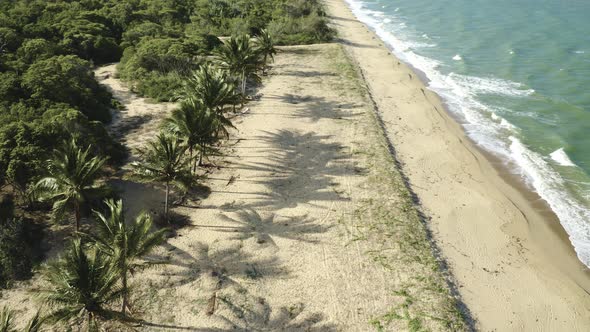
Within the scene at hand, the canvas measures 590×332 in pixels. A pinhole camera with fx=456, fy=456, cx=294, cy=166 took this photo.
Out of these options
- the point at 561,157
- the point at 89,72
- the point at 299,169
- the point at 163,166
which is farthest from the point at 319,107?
the point at 89,72

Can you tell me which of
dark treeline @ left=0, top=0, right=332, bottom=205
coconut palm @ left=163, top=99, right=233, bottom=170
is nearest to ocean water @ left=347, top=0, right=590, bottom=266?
dark treeline @ left=0, top=0, right=332, bottom=205

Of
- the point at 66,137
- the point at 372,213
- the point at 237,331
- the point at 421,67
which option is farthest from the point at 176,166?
the point at 421,67

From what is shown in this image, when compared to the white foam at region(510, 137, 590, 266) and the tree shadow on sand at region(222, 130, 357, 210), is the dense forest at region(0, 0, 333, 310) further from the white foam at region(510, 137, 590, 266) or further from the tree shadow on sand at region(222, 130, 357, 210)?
the white foam at region(510, 137, 590, 266)

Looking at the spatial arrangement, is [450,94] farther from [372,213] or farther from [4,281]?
[4,281]

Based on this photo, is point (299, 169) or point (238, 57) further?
point (238, 57)

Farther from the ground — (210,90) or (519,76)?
(210,90)

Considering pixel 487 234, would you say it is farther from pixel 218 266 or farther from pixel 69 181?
pixel 69 181
